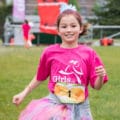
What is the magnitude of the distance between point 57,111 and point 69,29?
0.72 m

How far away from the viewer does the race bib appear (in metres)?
4.60

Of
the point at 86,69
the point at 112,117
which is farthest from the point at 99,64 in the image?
the point at 112,117

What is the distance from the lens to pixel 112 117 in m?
7.70

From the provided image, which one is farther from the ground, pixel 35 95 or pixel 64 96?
pixel 64 96

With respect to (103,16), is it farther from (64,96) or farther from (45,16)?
(64,96)

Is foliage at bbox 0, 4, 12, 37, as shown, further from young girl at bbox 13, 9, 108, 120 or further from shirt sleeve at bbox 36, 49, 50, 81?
young girl at bbox 13, 9, 108, 120

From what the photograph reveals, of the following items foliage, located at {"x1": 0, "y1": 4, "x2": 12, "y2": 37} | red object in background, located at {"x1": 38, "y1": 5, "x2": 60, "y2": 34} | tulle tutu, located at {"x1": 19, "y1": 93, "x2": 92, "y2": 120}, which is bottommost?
foliage, located at {"x1": 0, "y1": 4, "x2": 12, "y2": 37}

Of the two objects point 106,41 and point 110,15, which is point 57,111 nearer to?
point 106,41

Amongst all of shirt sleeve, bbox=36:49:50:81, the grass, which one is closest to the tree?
the grass

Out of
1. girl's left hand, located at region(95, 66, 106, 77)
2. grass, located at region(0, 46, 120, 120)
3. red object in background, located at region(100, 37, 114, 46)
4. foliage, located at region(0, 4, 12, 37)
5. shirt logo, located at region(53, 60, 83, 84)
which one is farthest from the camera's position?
foliage, located at region(0, 4, 12, 37)

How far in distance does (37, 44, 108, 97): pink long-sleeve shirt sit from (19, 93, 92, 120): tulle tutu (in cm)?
12

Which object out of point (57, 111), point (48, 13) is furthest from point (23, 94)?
point (48, 13)

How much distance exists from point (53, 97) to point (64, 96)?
14cm

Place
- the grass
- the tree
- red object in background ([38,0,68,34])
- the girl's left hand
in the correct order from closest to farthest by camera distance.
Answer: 1. the girl's left hand
2. the grass
3. red object in background ([38,0,68,34])
4. the tree
